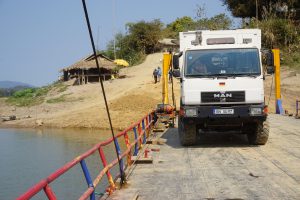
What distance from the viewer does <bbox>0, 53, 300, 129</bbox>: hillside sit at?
118ft

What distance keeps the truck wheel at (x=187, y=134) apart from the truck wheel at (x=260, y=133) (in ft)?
5.05

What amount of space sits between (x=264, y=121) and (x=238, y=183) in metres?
4.20

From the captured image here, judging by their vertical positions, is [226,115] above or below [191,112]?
below

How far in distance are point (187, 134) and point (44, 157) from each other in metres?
11.3

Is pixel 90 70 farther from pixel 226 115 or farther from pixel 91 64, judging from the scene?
pixel 226 115

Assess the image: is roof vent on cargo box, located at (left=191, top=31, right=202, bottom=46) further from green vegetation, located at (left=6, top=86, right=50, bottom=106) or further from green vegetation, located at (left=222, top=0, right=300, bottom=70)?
green vegetation, located at (left=6, top=86, right=50, bottom=106)

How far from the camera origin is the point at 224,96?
11.8 m

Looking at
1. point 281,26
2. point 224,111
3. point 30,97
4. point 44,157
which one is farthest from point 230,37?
point 30,97

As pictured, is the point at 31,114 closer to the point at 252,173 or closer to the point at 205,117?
the point at 205,117

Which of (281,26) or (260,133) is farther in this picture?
(281,26)

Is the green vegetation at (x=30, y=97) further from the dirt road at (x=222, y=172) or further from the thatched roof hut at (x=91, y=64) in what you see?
the dirt road at (x=222, y=172)

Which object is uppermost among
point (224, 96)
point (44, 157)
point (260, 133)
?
point (224, 96)

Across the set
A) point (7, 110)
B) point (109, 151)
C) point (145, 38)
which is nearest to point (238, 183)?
point (109, 151)

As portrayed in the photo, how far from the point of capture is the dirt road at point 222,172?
7629 millimetres
